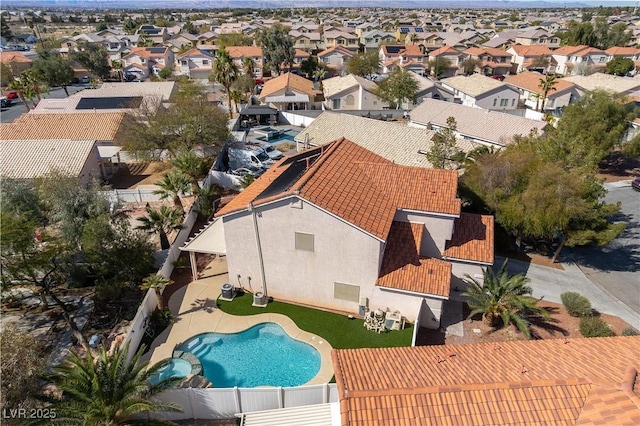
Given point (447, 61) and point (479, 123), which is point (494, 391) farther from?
point (447, 61)

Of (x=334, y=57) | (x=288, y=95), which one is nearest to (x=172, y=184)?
(x=288, y=95)

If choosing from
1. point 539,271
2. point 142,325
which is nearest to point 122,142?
point 142,325

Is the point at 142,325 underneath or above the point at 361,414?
underneath

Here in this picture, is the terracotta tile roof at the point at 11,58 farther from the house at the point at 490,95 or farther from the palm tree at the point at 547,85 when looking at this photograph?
the palm tree at the point at 547,85

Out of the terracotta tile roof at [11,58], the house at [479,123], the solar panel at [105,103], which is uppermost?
the terracotta tile roof at [11,58]

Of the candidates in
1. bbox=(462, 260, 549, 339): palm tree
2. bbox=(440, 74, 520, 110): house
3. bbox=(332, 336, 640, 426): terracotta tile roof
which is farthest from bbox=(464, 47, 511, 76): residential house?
bbox=(332, 336, 640, 426): terracotta tile roof

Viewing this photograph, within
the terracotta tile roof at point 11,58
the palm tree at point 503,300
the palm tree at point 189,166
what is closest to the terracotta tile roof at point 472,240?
the palm tree at point 503,300

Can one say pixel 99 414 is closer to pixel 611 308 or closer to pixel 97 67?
pixel 611 308
